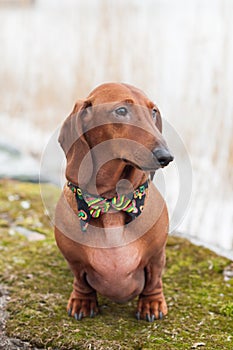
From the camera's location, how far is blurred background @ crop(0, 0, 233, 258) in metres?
3.20

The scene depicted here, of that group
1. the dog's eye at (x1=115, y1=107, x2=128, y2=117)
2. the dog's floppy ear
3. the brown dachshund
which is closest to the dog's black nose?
the brown dachshund

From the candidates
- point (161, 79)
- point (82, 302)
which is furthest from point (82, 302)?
point (161, 79)

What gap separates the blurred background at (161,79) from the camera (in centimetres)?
320

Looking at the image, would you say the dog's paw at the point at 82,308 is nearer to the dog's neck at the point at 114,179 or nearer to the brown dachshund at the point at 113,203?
the brown dachshund at the point at 113,203

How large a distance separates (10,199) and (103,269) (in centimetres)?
178

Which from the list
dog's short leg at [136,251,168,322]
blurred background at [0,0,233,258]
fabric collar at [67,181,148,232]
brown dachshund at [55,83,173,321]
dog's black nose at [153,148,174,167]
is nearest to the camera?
dog's black nose at [153,148,174,167]

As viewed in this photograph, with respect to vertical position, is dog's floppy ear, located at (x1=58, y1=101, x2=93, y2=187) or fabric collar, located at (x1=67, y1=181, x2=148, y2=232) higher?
dog's floppy ear, located at (x1=58, y1=101, x2=93, y2=187)

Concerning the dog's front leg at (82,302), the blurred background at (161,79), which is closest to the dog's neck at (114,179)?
the blurred background at (161,79)

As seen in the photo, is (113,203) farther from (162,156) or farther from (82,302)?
(82,302)

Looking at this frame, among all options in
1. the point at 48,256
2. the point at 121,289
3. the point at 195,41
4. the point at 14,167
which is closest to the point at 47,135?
the point at 14,167

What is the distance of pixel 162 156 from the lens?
1.42 m

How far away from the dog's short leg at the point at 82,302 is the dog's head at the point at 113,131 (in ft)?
1.54

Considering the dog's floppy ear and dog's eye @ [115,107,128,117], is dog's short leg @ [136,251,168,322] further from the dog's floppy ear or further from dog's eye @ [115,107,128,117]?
dog's eye @ [115,107,128,117]

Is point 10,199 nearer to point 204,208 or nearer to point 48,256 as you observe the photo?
point 48,256
